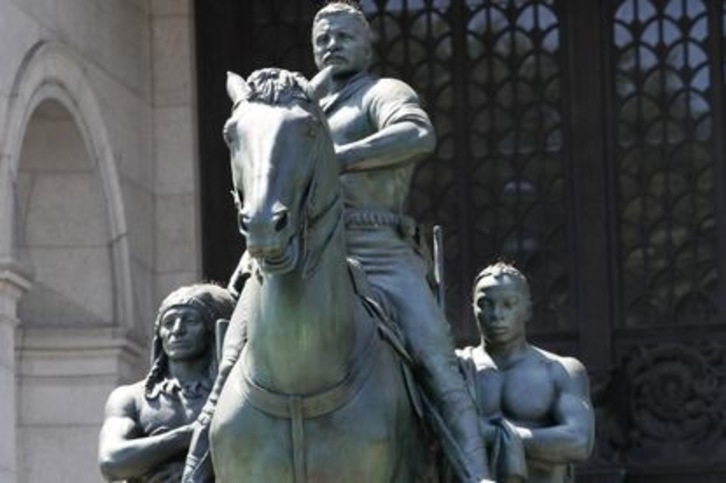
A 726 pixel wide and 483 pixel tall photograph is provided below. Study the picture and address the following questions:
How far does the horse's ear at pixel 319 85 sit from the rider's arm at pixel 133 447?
1.83 meters

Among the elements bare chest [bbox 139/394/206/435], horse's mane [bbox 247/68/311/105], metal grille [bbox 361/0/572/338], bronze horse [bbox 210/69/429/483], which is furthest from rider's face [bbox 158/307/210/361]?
metal grille [bbox 361/0/572/338]

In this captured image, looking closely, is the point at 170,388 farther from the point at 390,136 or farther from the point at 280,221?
the point at 280,221

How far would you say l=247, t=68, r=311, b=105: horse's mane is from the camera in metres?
14.1

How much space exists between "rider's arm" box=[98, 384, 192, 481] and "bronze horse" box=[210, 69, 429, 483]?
1.18 metres

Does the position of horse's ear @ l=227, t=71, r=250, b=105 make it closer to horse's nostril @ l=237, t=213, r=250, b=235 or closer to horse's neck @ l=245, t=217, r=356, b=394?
horse's neck @ l=245, t=217, r=356, b=394

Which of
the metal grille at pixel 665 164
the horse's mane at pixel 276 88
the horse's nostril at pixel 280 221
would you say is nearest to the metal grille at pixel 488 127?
the metal grille at pixel 665 164

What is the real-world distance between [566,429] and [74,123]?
31.7 ft

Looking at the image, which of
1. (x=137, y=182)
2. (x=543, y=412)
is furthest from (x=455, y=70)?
(x=543, y=412)

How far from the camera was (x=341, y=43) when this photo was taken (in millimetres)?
15602

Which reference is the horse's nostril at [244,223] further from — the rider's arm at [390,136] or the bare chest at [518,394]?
Result: the bare chest at [518,394]

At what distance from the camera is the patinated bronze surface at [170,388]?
15.9 m

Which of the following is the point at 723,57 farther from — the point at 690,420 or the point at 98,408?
the point at 98,408

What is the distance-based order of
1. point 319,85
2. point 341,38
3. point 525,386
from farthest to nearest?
point 525,386 < point 341,38 < point 319,85

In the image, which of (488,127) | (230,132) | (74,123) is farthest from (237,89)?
(488,127)
